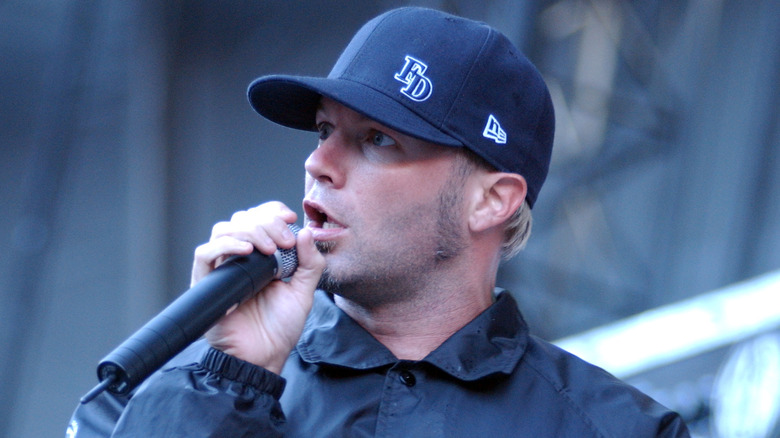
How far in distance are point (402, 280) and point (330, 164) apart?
0.28 meters

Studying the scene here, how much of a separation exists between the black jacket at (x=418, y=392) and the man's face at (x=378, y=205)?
0.14m

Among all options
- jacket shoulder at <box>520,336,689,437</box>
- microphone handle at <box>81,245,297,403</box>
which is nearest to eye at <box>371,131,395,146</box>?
microphone handle at <box>81,245,297,403</box>

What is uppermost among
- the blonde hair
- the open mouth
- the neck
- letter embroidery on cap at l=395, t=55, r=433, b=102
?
letter embroidery on cap at l=395, t=55, r=433, b=102

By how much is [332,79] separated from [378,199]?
0.26 metres

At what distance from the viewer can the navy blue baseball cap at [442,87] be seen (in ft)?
5.67

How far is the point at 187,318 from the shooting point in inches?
54.1

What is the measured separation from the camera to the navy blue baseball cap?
1729mm

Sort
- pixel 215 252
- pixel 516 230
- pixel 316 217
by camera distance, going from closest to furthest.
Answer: pixel 215 252, pixel 316 217, pixel 516 230

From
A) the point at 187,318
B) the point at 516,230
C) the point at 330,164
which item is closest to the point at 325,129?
the point at 330,164

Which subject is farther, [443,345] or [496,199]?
[496,199]

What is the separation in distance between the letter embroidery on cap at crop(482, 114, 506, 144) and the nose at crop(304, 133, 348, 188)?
30 centimetres

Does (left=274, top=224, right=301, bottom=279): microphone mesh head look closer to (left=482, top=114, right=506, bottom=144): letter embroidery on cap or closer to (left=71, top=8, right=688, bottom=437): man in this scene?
(left=71, top=8, right=688, bottom=437): man

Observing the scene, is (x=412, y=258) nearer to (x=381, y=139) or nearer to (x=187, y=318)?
(x=381, y=139)

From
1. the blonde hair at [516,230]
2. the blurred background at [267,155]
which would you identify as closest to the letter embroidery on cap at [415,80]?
the blonde hair at [516,230]
